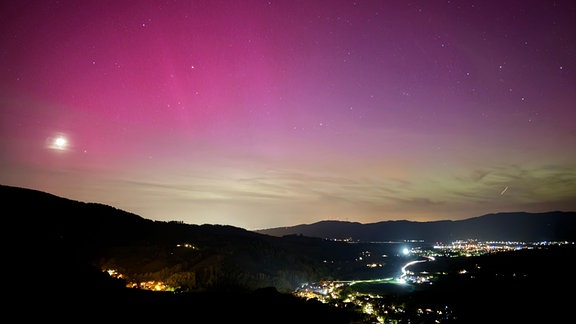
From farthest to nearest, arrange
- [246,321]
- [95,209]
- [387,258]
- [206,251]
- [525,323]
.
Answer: [387,258]
[95,209]
[206,251]
[525,323]
[246,321]

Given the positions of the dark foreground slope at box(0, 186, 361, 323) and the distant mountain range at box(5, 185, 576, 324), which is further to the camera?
the distant mountain range at box(5, 185, 576, 324)

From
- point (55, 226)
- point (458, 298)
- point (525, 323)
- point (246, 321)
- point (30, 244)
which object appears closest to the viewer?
point (246, 321)

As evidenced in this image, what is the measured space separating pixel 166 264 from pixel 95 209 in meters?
52.9

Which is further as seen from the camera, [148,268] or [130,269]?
[148,268]

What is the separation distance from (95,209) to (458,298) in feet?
374

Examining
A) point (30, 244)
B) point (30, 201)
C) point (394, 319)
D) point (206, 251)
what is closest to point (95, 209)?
point (30, 201)

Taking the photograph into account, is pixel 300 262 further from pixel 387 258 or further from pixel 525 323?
pixel 525 323

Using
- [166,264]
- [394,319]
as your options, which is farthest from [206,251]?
[394,319]

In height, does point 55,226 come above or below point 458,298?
above

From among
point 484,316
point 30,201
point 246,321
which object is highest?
point 30,201

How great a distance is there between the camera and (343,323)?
46250mm

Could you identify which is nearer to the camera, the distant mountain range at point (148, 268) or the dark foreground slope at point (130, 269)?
the dark foreground slope at point (130, 269)

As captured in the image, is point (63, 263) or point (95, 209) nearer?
point (63, 263)

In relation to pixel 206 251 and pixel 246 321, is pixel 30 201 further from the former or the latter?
pixel 246 321
